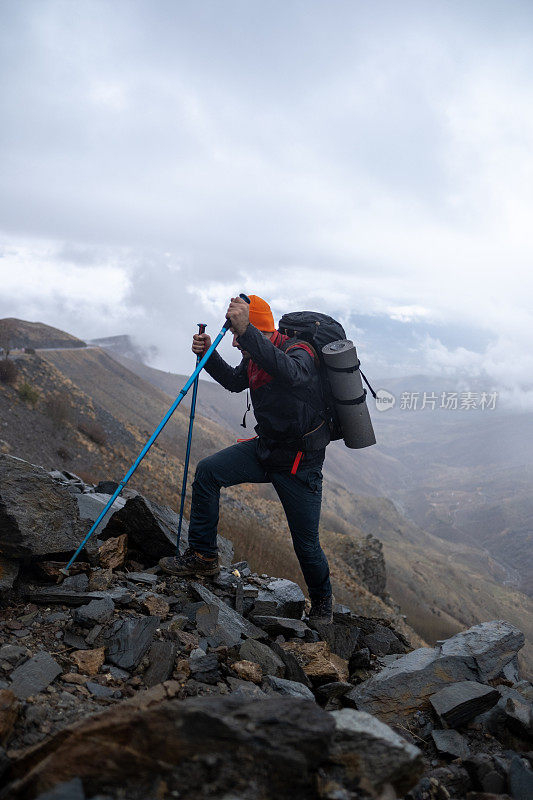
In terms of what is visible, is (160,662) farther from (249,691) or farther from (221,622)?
(221,622)

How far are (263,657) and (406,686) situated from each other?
58.1 inches

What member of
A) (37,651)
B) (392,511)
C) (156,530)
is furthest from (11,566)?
(392,511)

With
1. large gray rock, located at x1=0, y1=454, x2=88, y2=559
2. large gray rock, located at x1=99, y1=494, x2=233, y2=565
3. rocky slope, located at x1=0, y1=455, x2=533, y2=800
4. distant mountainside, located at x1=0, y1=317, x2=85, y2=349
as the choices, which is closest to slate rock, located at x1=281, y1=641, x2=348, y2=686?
rocky slope, located at x1=0, y1=455, x2=533, y2=800

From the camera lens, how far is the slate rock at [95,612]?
459 centimetres

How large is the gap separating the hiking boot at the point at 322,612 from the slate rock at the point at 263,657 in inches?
54.2

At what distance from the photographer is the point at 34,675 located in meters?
3.64

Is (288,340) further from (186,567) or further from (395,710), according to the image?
(395,710)

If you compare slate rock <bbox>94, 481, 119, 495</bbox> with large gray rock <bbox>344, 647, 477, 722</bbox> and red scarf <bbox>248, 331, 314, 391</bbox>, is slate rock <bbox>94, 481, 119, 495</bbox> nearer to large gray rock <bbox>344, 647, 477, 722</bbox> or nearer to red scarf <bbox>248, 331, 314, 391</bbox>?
red scarf <bbox>248, 331, 314, 391</bbox>

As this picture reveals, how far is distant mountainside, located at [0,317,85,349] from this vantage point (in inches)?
2622

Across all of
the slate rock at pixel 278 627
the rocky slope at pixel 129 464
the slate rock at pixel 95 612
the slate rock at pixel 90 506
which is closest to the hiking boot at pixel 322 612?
the slate rock at pixel 278 627

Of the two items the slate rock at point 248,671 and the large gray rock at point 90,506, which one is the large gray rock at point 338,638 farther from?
the large gray rock at point 90,506

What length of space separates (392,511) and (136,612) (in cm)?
16383

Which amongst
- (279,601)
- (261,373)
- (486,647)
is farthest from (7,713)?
(486,647)

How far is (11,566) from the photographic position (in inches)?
199
